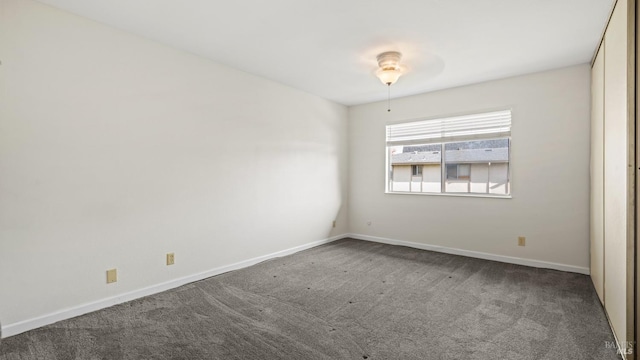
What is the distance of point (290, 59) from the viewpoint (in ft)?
11.5

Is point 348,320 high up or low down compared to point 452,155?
down

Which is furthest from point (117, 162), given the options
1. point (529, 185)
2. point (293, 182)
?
point (529, 185)

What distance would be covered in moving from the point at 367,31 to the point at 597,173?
2637 mm

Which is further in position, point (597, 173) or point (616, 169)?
point (597, 173)

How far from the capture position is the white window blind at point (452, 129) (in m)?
4.19

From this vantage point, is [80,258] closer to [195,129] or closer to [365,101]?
[195,129]

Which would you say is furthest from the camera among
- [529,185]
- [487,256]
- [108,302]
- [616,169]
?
[487,256]

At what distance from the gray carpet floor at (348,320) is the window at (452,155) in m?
1.36

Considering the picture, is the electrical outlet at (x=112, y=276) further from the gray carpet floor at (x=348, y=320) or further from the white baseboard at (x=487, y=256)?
the white baseboard at (x=487, y=256)

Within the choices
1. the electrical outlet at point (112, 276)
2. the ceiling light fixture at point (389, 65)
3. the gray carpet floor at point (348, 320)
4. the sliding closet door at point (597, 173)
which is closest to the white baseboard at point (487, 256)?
the gray carpet floor at point (348, 320)

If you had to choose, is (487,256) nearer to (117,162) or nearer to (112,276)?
(112,276)

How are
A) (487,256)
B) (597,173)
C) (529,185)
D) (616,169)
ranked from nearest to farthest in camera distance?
(616,169) → (597,173) → (529,185) → (487,256)

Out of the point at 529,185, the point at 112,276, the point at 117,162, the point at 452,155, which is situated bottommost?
the point at 112,276

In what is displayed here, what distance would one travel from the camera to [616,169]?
7.12ft
